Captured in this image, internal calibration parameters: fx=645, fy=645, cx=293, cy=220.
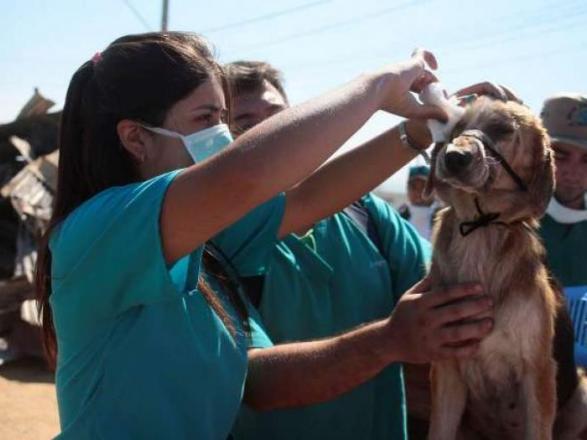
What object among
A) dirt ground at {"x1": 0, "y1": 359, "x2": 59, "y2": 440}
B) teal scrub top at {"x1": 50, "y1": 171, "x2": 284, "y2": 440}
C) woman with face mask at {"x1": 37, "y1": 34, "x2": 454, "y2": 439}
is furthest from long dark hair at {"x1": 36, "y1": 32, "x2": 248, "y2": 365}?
dirt ground at {"x1": 0, "y1": 359, "x2": 59, "y2": 440}

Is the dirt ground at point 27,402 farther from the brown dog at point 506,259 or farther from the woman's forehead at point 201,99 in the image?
the woman's forehead at point 201,99

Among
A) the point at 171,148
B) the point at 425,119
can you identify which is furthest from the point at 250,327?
the point at 425,119

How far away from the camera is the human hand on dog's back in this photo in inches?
82.9

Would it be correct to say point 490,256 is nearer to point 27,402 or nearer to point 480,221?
point 480,221

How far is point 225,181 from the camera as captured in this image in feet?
5.02

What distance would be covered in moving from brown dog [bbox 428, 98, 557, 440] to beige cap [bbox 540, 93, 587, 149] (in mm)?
1582

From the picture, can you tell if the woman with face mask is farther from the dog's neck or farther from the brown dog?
the dog's neck

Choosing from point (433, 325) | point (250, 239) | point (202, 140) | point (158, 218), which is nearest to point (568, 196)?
point (433, 325)

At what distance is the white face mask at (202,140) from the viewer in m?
1.99

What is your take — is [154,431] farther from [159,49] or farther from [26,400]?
[26,400]

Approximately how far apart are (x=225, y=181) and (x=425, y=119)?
1244 millimetres

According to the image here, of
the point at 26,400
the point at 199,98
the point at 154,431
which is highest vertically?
the point at 199,98

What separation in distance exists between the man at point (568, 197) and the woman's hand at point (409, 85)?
75.1 inches

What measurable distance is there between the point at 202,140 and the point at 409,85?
26.9 inches
